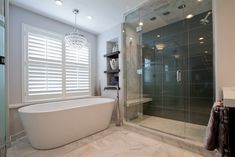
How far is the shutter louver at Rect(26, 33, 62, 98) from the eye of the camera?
2.68 meters

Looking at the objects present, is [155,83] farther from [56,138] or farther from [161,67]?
[56,138]

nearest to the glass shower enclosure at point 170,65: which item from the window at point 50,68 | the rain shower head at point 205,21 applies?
the rain shower head at point 205,21

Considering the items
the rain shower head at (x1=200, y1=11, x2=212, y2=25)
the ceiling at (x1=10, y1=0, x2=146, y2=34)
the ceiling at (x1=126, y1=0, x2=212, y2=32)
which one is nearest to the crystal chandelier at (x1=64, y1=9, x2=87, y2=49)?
the ceiling at (x1=10, y1=0, x2=146, y2=34)

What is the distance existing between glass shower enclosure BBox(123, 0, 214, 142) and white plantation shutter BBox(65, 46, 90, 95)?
1.20 metres

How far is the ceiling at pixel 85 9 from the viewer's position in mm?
2459

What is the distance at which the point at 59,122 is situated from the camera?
7.05ft

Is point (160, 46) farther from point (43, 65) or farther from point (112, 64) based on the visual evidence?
point (43, 65)

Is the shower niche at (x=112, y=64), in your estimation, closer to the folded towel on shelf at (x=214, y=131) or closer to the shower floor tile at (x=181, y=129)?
the shower floor tile at (x=181, y=129)

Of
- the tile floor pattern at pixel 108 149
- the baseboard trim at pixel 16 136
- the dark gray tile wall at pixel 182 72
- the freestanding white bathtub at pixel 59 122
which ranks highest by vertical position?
the dark gray tile wall at pixel 182 72

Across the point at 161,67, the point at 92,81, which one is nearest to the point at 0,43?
the point at 92,81

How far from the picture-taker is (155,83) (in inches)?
148

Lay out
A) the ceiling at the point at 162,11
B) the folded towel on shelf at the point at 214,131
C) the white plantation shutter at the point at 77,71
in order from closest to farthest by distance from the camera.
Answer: the folded towel on shelf at the point at 214,131
the ceiling at the point at 162,11
the white plantation shutter at the point at 77,71

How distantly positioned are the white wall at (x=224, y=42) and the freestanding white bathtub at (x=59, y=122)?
2105 mm

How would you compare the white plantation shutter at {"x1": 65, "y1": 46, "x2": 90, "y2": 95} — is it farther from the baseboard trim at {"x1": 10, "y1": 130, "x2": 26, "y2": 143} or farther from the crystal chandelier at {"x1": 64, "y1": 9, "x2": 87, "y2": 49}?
the baseboard trim at {"x1": 10, "y1": 130, "x2": 26, "y2": 143}
